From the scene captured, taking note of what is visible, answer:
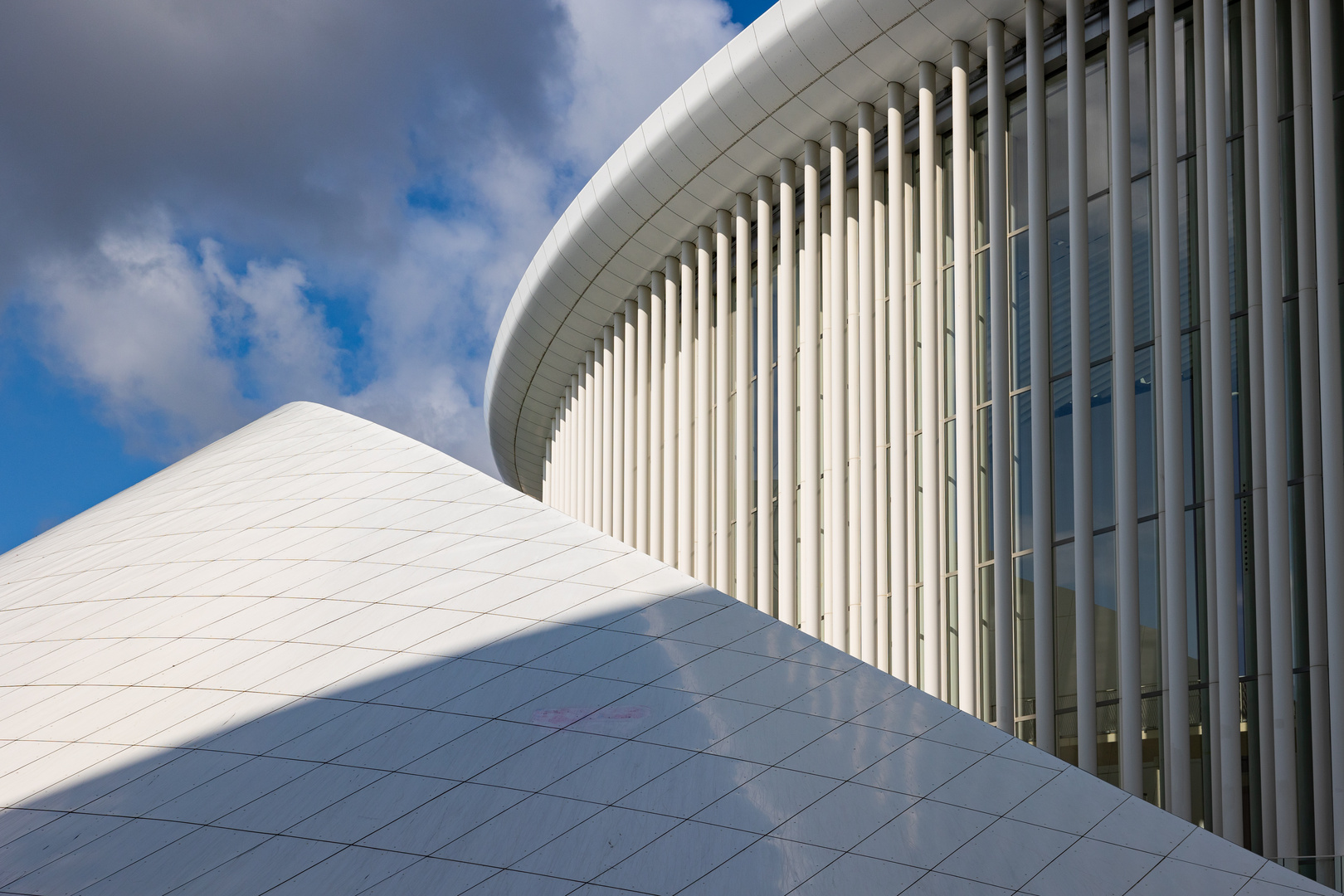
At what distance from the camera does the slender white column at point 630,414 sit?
2862 centimetres

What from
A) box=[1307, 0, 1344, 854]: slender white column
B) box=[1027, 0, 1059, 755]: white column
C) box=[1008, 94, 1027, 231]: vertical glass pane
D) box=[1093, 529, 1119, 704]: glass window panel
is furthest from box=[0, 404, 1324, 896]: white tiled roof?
box=[1008, 94, 1027, 231]: vertical glass pane

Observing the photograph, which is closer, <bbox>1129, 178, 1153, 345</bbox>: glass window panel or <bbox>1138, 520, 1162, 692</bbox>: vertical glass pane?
<bbox>1138, 520, 1162, 692</bbox>: vertical glass pane

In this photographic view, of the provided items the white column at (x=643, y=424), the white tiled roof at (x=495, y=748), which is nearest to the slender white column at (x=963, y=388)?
the white tiled roof at (x=495, y=748)

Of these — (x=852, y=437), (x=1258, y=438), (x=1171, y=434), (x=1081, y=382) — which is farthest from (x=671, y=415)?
(x=1258, y=438)

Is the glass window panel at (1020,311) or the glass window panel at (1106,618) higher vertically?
the glass window panel at (1020,311)

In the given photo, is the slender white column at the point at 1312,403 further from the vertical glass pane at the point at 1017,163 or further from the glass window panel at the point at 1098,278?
the vertical glass pane at the point at 1017,163

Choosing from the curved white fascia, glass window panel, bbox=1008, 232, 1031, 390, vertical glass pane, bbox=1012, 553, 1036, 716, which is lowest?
vertical glass pane, bbox=1012, 553, 1036, 716

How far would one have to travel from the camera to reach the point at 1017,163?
17.2 meters

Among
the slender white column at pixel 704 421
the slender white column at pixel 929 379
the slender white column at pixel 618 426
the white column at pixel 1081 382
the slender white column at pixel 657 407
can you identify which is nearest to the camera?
the white column at pixel 1081 382

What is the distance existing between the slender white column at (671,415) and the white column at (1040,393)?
1123cm

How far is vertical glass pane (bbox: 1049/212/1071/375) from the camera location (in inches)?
627

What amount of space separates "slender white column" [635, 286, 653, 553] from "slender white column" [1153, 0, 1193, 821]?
15.0m

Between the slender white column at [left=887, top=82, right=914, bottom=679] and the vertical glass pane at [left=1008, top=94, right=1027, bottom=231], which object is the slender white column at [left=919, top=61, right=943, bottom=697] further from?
the vertical glass pane at [left=1008, top=94, right=1027, bottom=231]

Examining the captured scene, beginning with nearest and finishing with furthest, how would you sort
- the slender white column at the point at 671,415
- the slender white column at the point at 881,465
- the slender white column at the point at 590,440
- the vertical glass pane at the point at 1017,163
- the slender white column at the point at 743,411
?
the vertical glass pane at the point at 1017,163, the slender white column at the point at 881,465, the slender white column at the point at 743,411, the slender white column at the point at 671,415, the slender white column at the point at 590,440
